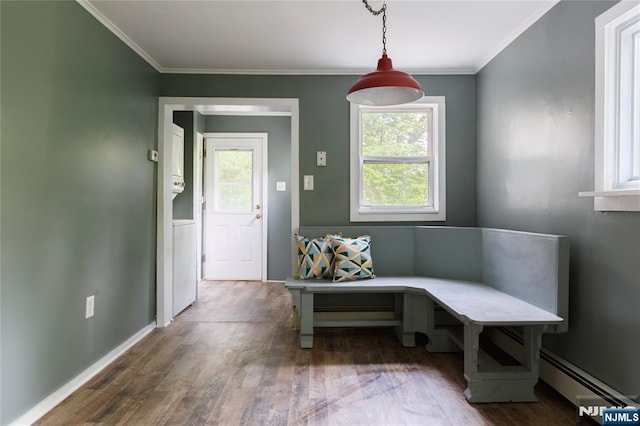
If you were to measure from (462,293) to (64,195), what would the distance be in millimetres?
2559

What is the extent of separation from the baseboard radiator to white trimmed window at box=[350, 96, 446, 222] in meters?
1.43

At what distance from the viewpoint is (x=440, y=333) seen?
2615 millimetres

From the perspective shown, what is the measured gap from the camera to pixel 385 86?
1788 millimetres

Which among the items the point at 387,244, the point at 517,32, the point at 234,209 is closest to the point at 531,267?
the point at 387,244

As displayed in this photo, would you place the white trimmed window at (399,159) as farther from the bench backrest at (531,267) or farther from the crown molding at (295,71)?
the bench backrest at (531,267)

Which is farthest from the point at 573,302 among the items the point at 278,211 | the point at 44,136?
the point at 278,211

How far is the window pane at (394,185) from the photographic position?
129 inches

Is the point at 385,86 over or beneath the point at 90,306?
over

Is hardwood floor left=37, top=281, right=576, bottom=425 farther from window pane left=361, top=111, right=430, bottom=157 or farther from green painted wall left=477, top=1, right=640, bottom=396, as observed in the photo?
window pane left=361, top=111, right=430, bottom=157

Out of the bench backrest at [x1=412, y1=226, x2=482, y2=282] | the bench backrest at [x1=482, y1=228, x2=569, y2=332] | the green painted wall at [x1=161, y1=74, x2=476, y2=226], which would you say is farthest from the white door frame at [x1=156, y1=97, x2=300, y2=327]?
the bench backrest at [x1=482, y1=228, x2=569, y2=332]

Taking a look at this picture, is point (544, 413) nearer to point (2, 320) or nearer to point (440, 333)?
point (440, 333)

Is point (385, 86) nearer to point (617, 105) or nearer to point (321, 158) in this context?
point (617, 105)

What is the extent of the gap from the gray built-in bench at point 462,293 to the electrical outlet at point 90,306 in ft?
4.22

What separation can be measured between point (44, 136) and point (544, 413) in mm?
3001
